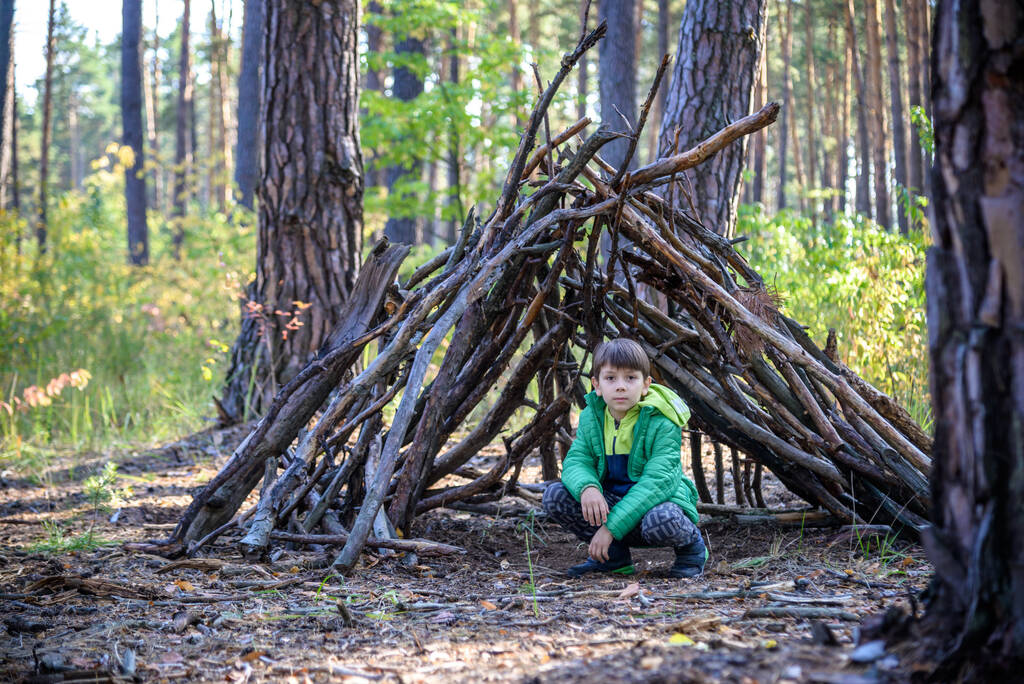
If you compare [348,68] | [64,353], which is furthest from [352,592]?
[64,353]

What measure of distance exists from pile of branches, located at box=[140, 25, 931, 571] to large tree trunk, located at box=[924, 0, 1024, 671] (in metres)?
1.44

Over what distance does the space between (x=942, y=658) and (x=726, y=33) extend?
4.70 m

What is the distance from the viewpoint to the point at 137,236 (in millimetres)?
16016

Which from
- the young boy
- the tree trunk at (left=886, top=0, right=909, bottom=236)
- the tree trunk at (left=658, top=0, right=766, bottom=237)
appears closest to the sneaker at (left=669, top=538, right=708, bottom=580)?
the young boy

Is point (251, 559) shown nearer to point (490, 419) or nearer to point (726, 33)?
point (490, 419)

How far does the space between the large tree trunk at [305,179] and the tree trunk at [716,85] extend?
7.62 ft

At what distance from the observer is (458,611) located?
8.27 ft

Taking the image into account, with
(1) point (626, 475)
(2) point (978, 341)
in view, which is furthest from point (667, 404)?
(2) point (978, 341)

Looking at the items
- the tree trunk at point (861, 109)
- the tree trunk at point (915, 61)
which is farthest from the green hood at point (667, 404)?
the tree trunk at point (861, 109)

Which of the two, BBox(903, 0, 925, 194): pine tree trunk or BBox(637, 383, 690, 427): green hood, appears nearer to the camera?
BBox(637, 383, 690, 427): green hood

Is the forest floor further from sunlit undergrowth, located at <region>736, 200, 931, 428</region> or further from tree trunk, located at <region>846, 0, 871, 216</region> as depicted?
tree trunk, located at <region>846, 0, 871, 216</region>

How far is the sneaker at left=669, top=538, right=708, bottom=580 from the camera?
2992mm

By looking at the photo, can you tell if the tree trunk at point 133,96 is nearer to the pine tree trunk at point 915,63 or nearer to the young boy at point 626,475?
the young boy at point 626,475

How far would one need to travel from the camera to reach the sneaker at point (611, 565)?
3.10m
